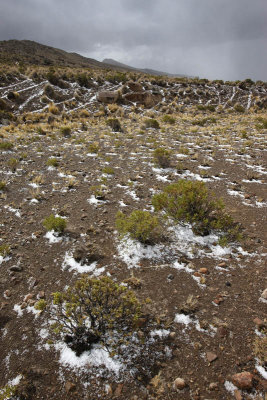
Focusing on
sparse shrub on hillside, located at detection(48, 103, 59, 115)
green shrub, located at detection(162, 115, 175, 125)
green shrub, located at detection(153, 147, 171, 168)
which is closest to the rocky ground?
green shrub, located at detection(153, 147, 171, 168)

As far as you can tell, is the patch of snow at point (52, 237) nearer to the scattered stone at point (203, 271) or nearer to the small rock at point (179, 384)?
the scattered stone at point (203, 271)

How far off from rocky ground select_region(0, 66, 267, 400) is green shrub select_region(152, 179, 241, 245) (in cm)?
28

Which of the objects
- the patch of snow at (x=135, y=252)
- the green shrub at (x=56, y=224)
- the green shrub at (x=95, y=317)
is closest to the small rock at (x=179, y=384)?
the green shrub at (x=95, y=317)

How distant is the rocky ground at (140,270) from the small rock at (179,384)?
0.01 m

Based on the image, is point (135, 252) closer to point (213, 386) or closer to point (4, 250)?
point (213, 386)

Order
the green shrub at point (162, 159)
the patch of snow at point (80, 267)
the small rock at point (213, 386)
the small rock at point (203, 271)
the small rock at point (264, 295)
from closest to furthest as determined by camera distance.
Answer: the small rock at point (213, 386) → the small rock at point (264, 295) → the small rock at point (203, 271) → the patch of snow at point (80, 267) → the green shrub at point (162, 159)

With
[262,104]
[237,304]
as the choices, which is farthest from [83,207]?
[262,104]

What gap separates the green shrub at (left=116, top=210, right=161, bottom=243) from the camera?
511 centimetres

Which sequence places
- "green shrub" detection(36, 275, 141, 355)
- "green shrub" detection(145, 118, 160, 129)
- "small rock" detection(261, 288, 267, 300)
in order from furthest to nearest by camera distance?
"green shrub" detection(145, 118, 160, 129) < "small rock" detection(261, 288, 267, 300) < "green shrub" detection(36, 275, 141, 355)

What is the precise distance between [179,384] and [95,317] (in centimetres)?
152

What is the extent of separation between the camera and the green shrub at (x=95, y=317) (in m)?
3.26

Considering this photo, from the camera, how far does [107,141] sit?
15172mm

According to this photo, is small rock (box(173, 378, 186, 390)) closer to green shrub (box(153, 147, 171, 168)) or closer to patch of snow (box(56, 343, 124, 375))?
patch of snow (box(56, 343, 124, 375))

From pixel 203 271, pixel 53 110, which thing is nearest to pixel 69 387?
pixel 203 271
